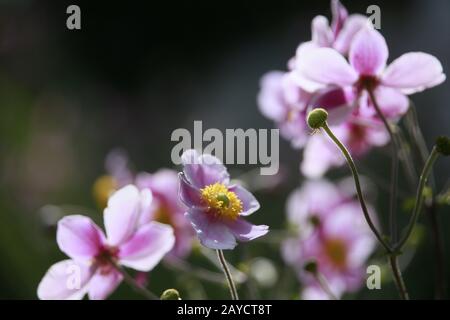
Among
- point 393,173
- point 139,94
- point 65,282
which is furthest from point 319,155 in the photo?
point 139,94

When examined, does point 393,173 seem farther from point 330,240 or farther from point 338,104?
point 330,240

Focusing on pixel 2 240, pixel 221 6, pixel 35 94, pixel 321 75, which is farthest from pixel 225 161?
pixel 221 6

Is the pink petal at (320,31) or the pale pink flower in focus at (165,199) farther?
the pale pink flower in focus at (165,199)

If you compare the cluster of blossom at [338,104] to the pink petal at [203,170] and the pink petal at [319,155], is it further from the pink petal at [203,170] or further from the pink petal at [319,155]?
the pink petal at [203,170]

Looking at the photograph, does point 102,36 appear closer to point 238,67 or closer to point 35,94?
point 238,67

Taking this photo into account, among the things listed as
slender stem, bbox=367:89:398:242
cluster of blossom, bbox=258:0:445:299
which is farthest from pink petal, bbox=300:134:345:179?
slender stem, bbox=367:89:398:242

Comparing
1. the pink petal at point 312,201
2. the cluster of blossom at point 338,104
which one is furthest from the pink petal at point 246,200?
the pink petal at point 312,201

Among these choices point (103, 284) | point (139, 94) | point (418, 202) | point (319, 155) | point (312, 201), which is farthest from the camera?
point (139, 94)
